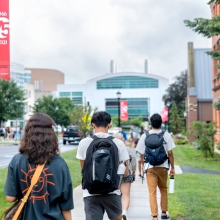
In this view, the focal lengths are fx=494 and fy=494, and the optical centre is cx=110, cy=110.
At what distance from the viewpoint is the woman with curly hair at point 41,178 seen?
12.6ft

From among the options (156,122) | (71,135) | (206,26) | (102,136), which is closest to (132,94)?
(71,135)

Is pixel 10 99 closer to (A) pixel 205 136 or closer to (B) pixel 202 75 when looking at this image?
(B) pixel 202 75

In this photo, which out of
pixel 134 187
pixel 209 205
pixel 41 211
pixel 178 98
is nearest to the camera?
pixel 41 211

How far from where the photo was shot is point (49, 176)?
153 inches

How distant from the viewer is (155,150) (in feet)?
26.7

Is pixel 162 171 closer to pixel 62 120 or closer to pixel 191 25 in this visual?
pixel 191 25

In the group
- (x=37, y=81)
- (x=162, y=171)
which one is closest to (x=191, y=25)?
(x=162, y=171)

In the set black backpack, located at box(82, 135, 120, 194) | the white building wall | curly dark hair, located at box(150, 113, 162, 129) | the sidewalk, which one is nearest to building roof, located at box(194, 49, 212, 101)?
the sidewalk

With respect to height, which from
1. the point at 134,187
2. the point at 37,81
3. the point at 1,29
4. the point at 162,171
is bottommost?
the point at 134,187

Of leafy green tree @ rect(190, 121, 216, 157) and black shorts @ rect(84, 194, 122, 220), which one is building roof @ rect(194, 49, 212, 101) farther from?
black shorts @ rect(84, 194, 122, 220)

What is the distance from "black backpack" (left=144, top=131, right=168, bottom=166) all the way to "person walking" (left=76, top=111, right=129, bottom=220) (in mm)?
2376

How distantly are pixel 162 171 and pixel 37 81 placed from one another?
160 metres

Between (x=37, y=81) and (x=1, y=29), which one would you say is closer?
(x=1, y=29)

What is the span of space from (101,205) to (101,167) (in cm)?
70
